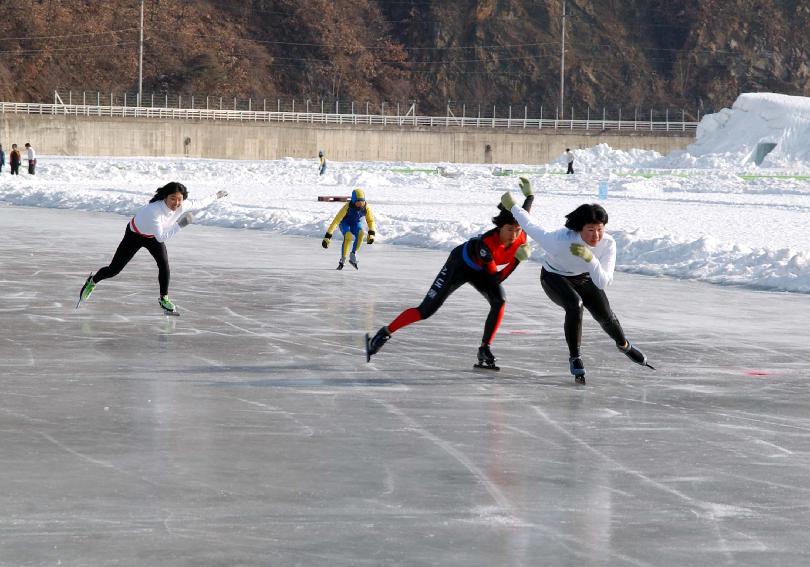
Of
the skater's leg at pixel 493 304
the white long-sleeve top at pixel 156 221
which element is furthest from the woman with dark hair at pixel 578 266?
the white long-sleeve top at pixel 156 221

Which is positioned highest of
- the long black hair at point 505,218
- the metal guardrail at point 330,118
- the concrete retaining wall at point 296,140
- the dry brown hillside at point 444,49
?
the dry brown hillside at point 444,49

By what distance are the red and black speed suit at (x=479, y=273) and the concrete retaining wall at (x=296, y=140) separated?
5580 cm

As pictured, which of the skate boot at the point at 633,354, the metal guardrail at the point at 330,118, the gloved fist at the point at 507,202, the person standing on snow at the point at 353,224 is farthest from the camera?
the metal guardrail at the point at 330,118

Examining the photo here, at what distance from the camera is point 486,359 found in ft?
30.6

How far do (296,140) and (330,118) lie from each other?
19.5ft

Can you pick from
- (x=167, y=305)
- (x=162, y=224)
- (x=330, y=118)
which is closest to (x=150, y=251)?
(x=162, y=224)

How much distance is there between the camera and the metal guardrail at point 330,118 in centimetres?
6788

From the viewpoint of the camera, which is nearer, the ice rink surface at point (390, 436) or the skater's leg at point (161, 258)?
the ice rink surface at point (390, 436)

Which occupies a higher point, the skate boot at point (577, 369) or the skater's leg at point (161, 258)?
the skater's leg at point (161, 258)

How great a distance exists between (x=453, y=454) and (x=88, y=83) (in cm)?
7521

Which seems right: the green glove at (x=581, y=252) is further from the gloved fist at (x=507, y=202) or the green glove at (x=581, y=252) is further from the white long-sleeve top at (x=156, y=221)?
the white long-sleeve top at (x=156, y=221)

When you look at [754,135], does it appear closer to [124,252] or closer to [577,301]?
[124,252]

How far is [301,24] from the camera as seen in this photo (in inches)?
3553

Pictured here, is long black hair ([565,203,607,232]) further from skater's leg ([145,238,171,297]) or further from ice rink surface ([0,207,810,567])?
skater's leg ([145,238,171,297])
